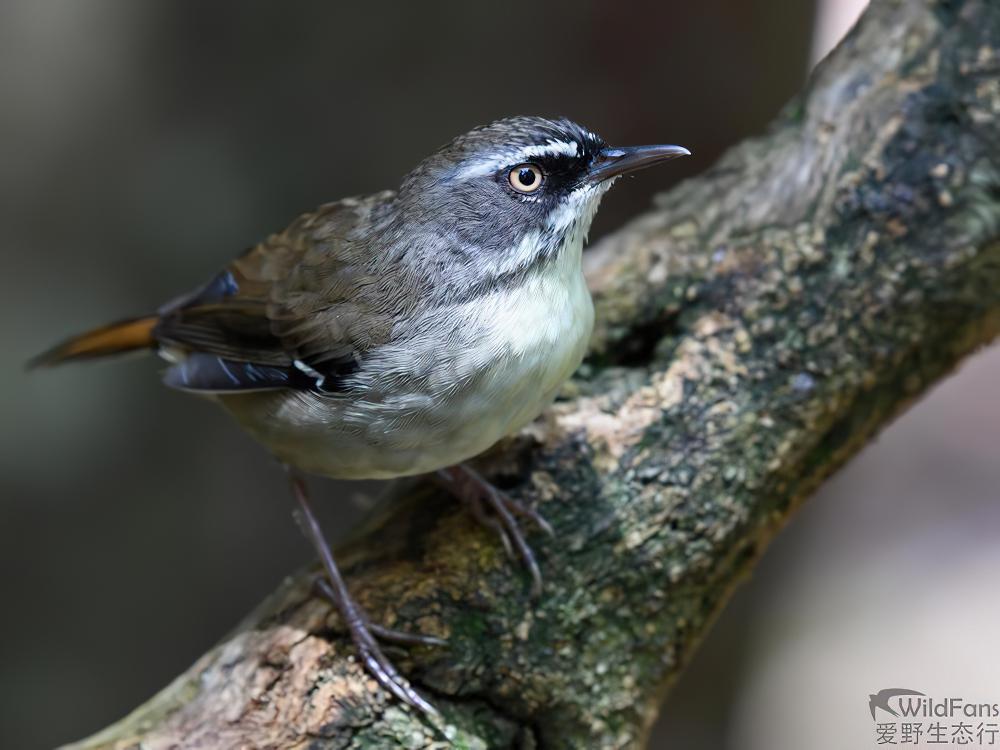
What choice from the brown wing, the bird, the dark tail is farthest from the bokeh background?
Answer: the bird

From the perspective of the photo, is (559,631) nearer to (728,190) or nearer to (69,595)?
(728,190)

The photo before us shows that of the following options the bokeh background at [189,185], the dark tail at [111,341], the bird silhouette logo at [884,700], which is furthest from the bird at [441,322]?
the bokeh background at [189,185]

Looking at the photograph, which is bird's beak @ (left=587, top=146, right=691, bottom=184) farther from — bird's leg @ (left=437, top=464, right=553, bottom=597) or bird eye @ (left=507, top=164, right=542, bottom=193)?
bird's leg @ (left=437, top=464, right=553, bottom=597)

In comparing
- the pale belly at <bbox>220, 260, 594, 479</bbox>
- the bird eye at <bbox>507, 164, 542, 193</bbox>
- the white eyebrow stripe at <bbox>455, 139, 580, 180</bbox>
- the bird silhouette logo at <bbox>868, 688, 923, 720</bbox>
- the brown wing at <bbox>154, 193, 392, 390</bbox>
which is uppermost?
the white eyebrow stripe at <bbox>455, 139, 580, 180</bbox>

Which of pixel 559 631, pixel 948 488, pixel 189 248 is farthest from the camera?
pixel 948 488

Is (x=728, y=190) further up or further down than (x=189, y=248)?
further down

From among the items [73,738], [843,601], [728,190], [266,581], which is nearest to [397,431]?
[728,190]

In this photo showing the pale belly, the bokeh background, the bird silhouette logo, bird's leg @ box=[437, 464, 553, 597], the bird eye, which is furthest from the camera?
the bokeh background

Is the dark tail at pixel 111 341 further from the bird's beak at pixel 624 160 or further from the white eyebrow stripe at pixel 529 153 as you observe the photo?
the bird's beak at pixel 624 160

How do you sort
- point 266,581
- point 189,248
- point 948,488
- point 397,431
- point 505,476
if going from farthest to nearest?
point 948,488, point 266,581, point 189,248, point 505,476, point 397,431
